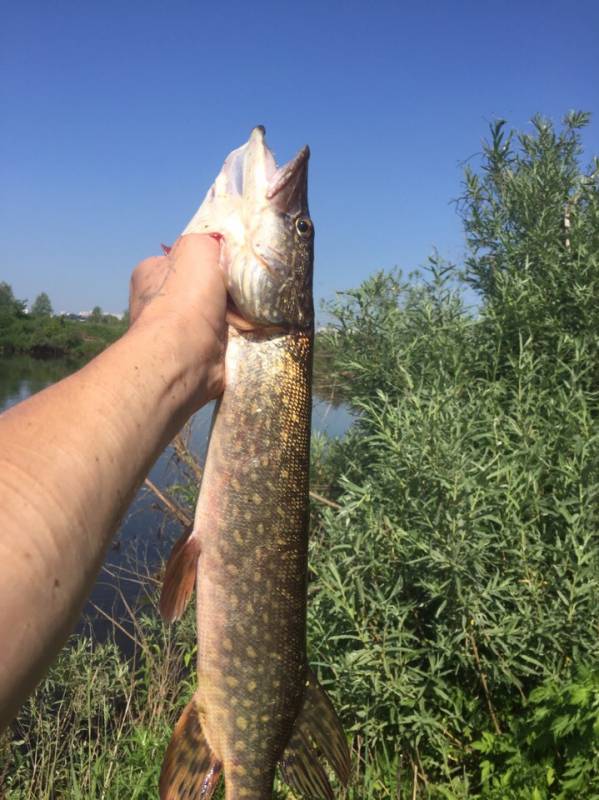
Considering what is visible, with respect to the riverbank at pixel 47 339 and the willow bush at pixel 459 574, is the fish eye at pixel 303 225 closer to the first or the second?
the willow bush at pixel 459 574

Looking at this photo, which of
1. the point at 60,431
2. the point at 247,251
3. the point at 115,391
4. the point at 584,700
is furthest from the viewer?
the point at 584,700

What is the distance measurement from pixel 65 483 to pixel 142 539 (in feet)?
24.8

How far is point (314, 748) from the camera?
2.01 meters

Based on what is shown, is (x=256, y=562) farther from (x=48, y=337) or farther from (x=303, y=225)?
(x=48, y=337)

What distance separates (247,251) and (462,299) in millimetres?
3231

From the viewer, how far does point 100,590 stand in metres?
8.59

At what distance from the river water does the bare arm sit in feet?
4.25

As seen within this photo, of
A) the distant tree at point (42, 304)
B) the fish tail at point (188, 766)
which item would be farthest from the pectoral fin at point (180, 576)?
the distant tree at point (42, 304)

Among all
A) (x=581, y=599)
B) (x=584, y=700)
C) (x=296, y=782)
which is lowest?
(x=296, y=782)

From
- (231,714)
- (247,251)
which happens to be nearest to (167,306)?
(247,251)

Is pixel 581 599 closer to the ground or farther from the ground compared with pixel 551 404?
closer to the ground

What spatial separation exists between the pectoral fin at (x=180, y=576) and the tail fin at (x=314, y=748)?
52 cm

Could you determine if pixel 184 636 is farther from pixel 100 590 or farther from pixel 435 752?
pixel 100 590

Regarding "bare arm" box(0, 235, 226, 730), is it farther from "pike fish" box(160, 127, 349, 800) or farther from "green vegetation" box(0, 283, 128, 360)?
"green vegetation" box(0, 283, 128, 360)
